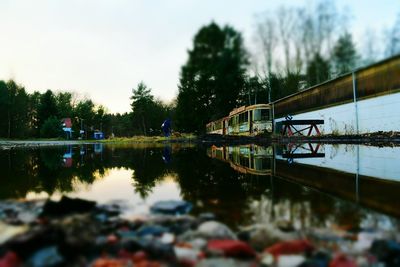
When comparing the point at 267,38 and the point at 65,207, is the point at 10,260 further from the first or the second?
the point at 267,38

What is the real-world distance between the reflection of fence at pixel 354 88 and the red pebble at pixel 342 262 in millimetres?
15653

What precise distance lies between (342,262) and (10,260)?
189 centimetres

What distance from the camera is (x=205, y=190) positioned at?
14.6 ft

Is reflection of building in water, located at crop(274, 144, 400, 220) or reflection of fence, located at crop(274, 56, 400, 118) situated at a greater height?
reflection of fence, located at crop(274, 56, 400, 118)

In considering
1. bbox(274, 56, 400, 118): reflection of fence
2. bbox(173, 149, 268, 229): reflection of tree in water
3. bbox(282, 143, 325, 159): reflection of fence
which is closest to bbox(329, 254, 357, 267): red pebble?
bbox(173, 149, 268, 229): reflection of tree in water

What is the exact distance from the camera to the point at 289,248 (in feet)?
7.00

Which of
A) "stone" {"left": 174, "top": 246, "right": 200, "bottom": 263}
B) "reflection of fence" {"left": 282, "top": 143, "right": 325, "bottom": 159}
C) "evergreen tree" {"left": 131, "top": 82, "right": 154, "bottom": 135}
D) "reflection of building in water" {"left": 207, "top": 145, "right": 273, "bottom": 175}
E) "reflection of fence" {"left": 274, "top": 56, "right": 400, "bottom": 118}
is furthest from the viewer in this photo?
"evergreen tree" {"left": 131, "top": 82, "right": 154, "bottom": 135}

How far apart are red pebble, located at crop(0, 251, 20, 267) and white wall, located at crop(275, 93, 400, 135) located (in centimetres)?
1651

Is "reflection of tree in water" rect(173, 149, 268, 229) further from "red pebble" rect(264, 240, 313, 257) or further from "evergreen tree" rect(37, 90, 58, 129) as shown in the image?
"evergreen tree" rect(37, 90, 58, 129)

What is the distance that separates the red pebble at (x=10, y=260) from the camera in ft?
6.25

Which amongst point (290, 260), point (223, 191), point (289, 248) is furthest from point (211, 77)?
point (290, 260)

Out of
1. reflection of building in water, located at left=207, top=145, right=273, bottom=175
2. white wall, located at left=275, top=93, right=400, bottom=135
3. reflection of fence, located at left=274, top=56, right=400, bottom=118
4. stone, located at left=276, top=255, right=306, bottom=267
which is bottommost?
stone, located at left=276, top=255, right=306, bottom=267

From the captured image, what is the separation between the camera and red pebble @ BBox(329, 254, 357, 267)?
190cm

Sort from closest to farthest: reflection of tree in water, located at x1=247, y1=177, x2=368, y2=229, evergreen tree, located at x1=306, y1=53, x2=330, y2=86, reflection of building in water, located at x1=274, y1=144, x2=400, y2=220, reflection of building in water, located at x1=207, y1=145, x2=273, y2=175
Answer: reflection of tree in water, located at x1=247, y1=177, x2=368, y2=229 → reflection of building in water, located at x1=274, y1=144, x2=400, y2=220 → reflection of building in water, located at x1=207, y1=145, x2=273, y2=175 → evergreen tree, located at x1=306, y1=53, x2=330, y2=86
